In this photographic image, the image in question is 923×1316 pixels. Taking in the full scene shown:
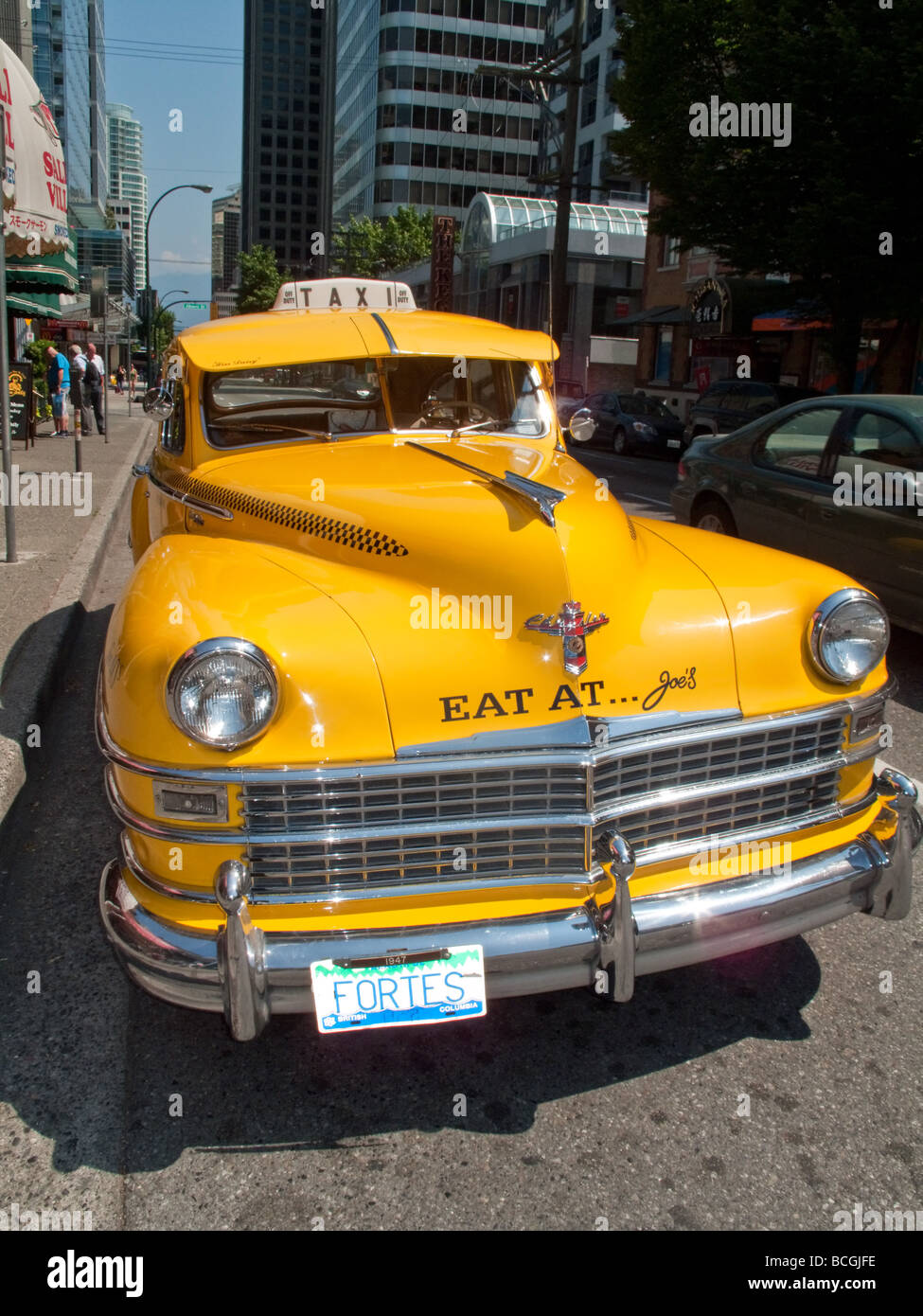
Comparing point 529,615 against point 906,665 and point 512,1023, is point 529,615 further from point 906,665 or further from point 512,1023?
point 906,665

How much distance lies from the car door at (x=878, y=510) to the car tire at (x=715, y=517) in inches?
40.0

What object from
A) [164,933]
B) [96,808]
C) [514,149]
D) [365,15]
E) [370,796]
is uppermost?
[365,15]

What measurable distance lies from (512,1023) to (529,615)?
48.6 inches

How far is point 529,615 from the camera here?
2.74 meters

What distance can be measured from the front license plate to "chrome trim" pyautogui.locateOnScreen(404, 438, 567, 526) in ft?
4.01

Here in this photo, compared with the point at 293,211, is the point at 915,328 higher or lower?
lower

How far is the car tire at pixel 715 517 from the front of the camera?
7836 mm

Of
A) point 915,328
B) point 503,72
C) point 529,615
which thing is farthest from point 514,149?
point 529,615

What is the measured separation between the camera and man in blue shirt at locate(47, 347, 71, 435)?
18234 mm

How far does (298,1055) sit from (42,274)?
14098mm

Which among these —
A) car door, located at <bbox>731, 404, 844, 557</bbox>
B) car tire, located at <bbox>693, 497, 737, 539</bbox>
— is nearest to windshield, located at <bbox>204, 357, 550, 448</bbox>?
car door, located at <bbox>731, 404, 844, 557</bbox>

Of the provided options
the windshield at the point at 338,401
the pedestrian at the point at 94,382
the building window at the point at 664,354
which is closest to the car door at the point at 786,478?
the windshield at the point at 338,401

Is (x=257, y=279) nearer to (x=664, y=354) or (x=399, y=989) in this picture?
(x=664, y=354)

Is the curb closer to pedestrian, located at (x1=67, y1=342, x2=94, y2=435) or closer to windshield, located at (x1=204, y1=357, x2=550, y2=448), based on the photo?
windshield, located at (x1=204, y1=357, x2=550, y2=448)
